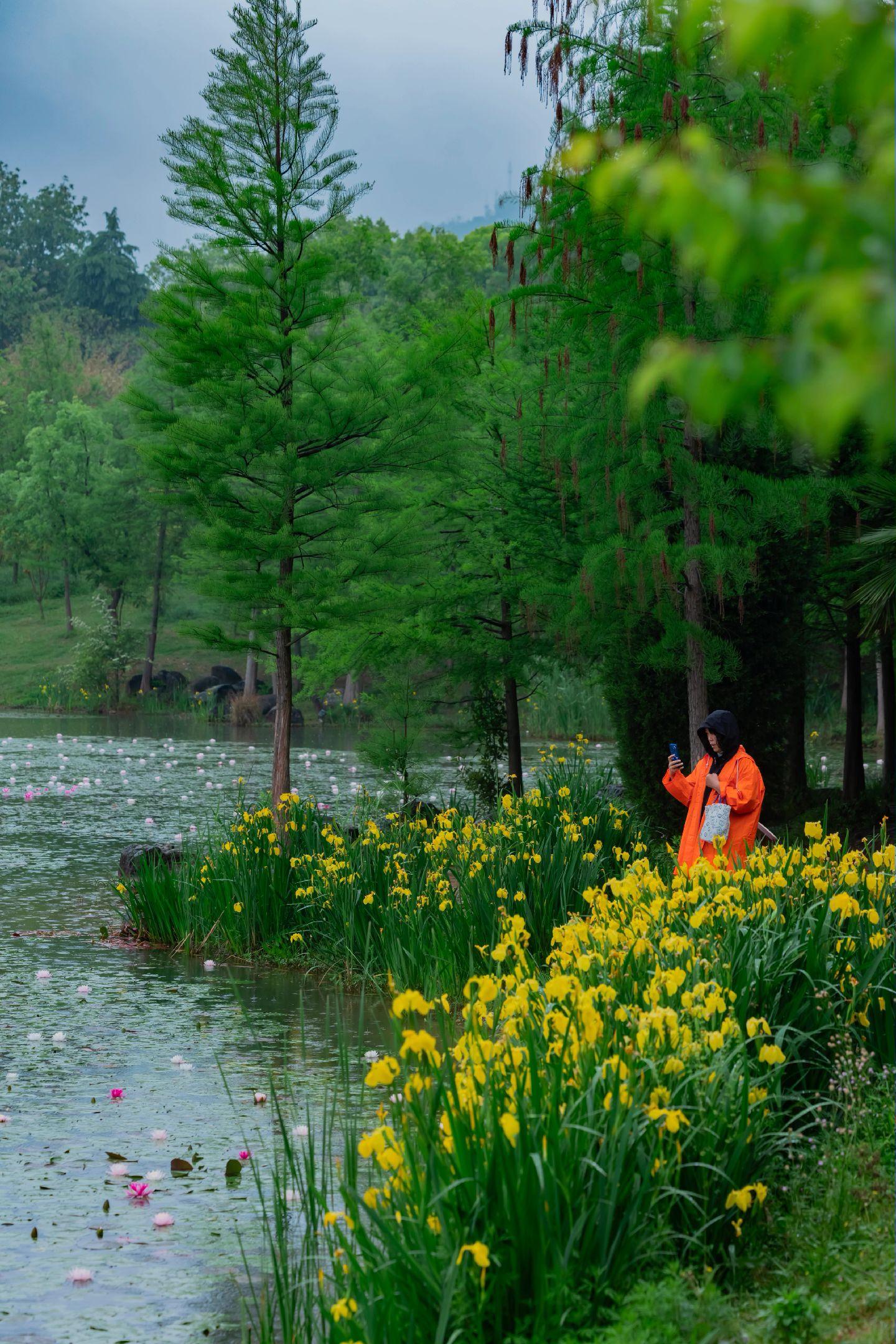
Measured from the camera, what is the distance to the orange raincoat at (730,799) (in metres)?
6.63

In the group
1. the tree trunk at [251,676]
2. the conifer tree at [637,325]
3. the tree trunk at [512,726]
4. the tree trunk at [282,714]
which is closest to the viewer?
the conifer tree at [637,325]

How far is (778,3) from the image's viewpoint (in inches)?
55.1

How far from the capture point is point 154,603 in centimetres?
3725

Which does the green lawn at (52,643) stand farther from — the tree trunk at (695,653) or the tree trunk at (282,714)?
the tree trunk at (695,653)

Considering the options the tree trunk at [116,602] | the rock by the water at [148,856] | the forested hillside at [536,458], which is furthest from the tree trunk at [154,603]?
the rock by the water at [148,856]

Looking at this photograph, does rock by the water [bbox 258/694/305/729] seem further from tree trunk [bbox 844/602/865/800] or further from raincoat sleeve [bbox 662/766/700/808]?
raincoat sleeve [bbox 662/766/700/808]

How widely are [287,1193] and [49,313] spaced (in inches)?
2845

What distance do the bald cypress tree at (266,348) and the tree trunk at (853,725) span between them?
5.76m

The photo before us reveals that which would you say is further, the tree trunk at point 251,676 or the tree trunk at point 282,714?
the tree trunk at point 251,676

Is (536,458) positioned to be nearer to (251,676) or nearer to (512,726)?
(512,726)

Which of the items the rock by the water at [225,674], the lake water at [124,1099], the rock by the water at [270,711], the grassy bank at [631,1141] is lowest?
the lake water at [124,1099]

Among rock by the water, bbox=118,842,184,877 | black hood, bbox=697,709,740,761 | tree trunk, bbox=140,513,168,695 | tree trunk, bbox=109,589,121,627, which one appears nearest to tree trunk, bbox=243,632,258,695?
tree trunk, bbox=140,513,168,695

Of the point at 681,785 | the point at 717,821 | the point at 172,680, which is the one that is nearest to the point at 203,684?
the point at 172,680

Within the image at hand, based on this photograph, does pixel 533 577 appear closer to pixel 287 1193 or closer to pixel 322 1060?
pixel 322 1060
